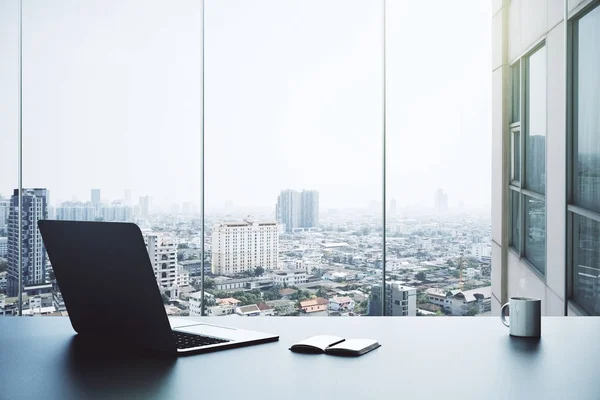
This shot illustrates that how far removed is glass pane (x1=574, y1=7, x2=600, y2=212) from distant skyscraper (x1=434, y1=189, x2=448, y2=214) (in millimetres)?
686

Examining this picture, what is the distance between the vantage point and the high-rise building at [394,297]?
3.38m

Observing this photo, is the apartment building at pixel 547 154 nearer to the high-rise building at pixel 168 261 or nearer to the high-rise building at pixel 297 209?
the high-rise building at pixel 297 209

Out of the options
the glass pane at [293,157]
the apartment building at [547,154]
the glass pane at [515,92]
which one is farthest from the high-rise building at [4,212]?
the glass pane at [515,92]

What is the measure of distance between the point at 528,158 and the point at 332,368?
3.18 m

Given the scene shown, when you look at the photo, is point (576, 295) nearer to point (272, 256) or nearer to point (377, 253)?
point (377, 253)

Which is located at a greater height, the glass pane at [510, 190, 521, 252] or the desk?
the glass pane at [510, 190, 521, 252]

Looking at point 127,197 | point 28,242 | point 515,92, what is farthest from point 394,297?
point 28,242

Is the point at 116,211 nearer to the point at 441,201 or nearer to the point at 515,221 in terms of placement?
the point at 441,201

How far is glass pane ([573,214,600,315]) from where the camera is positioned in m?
2.89

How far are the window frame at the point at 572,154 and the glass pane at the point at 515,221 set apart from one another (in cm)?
86

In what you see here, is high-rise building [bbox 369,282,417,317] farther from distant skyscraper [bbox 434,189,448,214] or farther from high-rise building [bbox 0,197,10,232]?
high-rise building [bbox 0,197,10,232]

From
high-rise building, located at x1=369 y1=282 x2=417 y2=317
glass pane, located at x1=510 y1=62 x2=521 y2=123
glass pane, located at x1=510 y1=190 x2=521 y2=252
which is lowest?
high-rise building, located at x1=369 y1=282 x2=417 y2=317

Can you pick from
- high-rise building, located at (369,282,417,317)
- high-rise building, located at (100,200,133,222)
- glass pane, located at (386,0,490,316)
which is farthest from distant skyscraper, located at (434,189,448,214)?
high-rise building, located at (100,200,133,222)

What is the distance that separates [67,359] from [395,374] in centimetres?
66
